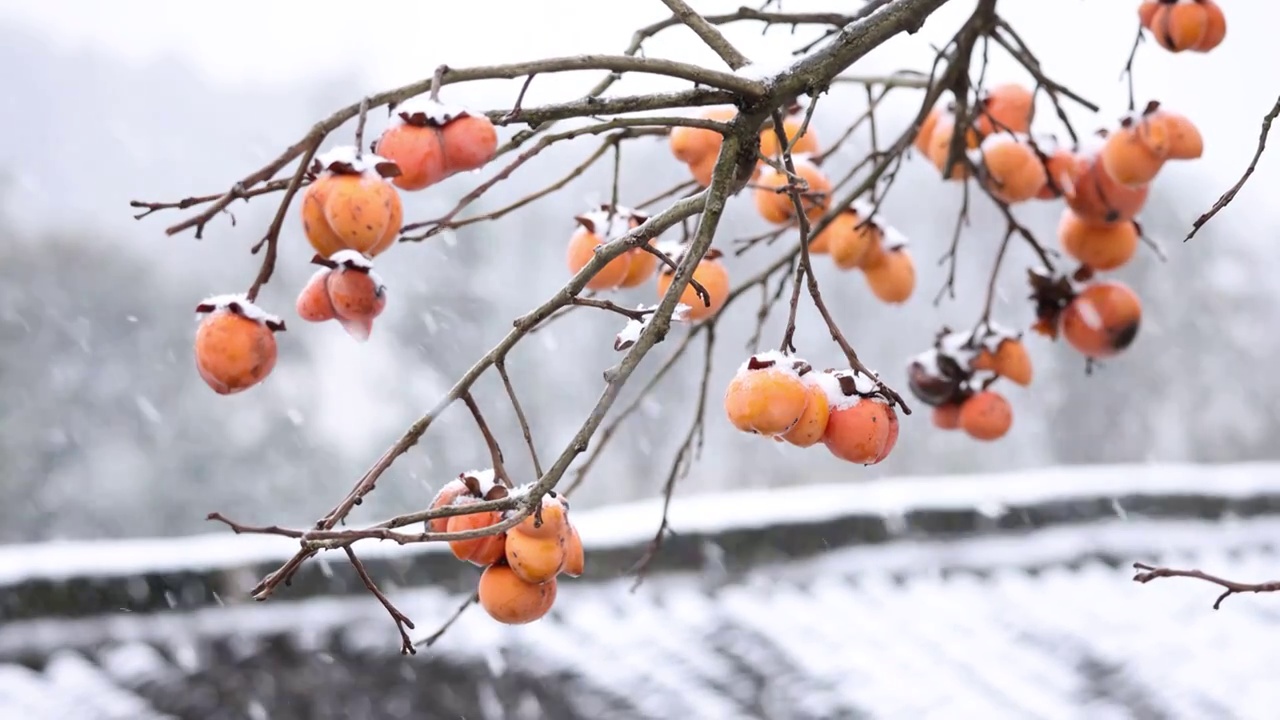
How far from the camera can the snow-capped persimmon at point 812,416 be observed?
692 millimetres

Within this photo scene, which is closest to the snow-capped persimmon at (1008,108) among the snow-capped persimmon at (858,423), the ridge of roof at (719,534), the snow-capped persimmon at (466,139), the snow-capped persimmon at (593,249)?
the snow-capped persimmon at (593,249)

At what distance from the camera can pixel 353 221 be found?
2.01ft

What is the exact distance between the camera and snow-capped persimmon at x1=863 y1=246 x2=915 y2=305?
3.80 feet

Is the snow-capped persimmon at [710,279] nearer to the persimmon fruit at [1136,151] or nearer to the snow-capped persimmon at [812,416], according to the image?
the snow-capped persimmon at [812,416]

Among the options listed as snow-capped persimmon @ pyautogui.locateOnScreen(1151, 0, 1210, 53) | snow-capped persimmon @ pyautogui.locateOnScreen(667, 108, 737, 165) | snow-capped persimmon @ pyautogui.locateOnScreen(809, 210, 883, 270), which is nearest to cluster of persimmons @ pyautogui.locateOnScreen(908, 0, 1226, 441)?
snow-capped persimmon @ pyautogui.locateOnScreen(1151, 0, 1210, 53)

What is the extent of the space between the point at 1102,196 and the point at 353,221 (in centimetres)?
81

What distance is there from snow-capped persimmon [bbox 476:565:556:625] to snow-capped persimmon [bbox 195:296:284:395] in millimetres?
175

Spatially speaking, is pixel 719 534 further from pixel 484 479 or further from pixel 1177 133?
pixel 484 479

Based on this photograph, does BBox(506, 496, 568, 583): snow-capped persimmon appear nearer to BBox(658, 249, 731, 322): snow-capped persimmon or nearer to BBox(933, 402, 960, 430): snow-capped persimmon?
BBox(658, 249, 731, 322): snow-capped persimmon

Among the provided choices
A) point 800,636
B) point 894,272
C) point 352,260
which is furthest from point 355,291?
point 800,636

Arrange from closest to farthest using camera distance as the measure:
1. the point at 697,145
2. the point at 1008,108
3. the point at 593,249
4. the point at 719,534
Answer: the point at 593,249
the point at 697,145
the point at 1008,108
the point at 719,534

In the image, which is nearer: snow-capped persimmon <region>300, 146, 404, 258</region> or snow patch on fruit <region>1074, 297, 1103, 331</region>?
snow-capped persimmon <region>300, 146, 404, 258</region>

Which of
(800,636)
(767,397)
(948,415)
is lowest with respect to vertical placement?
(800,636)

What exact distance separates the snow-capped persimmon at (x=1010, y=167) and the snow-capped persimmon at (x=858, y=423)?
0.50 metres
